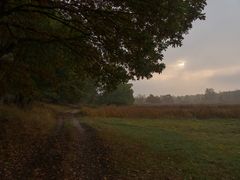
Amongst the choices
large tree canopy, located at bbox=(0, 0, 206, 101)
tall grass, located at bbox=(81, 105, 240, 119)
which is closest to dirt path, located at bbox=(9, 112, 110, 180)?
large tree canopy, located at bbox=(0, 0, 206, 101)

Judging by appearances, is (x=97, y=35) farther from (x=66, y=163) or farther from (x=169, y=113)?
(x=169, y=113)

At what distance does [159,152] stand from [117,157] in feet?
11.1

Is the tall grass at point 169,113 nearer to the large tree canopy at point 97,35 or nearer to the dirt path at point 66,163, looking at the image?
the large tree canopy at point 97,35

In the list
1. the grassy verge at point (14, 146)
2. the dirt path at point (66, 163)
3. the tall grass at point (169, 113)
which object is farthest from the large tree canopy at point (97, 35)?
the tall grass at point (169, 113)

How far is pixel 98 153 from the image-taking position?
15.7 meters

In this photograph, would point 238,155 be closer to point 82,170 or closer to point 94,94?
point 82,170

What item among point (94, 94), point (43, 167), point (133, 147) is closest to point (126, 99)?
point (94, 94)

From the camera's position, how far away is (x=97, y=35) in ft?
52.5

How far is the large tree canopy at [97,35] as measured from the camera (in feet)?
47.0

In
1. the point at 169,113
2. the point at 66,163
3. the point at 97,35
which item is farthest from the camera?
the point at 169,113

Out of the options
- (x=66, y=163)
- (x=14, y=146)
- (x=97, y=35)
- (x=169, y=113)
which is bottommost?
(x=66, y=163)

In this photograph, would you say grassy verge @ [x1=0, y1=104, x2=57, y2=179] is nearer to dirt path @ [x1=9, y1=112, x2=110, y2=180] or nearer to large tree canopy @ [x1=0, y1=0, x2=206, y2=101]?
dirt path @ [x1=9, y1=112, x2=110, y2=180]

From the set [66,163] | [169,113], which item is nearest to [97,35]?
[66,163]

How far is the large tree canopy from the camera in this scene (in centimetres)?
1434
